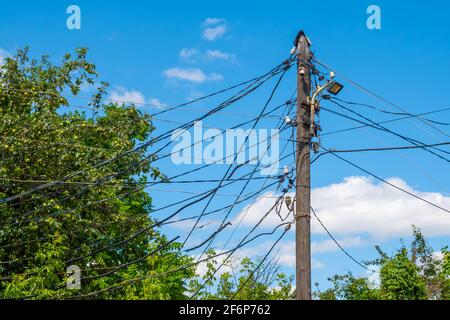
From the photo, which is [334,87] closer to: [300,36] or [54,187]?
[300,36]

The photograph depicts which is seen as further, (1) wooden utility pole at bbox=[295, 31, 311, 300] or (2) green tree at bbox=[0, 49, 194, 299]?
(2) green tree at bbox=[0, 49, 194, 299]

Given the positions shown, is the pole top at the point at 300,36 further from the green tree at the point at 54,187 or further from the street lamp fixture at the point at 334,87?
the green tree at the point at 54,187

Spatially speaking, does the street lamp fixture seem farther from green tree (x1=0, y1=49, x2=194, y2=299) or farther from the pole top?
green tree (x1=0, y1=49, x2=194, y2=299)

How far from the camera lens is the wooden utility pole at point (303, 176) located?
43.3 ft

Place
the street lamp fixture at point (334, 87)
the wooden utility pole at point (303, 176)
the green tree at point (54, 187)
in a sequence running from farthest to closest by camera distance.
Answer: the green tree at point (54, 187) < the street lamp fixture at point (334, 87) < the wooden utility pole at point (303, 176)

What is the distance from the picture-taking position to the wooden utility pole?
13184 mm

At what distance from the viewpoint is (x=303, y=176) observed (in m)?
13.9

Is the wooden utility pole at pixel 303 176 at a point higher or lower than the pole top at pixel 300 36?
lower

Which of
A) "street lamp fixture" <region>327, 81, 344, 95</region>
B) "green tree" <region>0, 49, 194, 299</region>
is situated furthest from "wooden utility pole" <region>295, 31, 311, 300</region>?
"green tree" <region>0, 49, 194, 299</region>

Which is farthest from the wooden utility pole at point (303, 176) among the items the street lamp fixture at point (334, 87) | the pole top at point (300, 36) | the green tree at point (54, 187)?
the green tree at point (54, 187)

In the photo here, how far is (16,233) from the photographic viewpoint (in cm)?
2233

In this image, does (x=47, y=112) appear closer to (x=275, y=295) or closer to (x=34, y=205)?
(x=34, y=205)

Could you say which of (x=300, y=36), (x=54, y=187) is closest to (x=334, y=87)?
(x=300, y=36)
